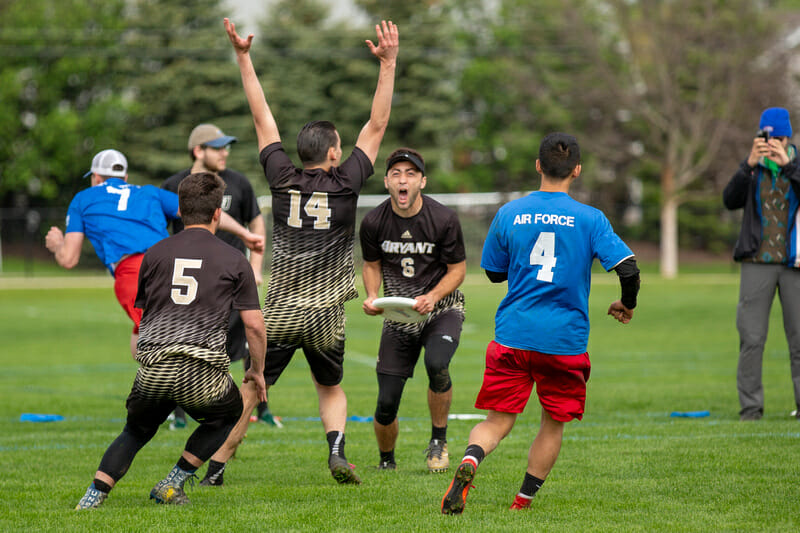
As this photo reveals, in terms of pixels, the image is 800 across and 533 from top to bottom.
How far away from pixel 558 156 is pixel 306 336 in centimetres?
194

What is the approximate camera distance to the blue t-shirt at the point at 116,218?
760 centimetres

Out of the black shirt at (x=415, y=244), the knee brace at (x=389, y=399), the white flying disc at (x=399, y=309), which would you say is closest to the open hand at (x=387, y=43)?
the black shirt at (x=415, y=244)

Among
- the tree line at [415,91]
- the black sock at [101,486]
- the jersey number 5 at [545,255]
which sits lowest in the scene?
the black sock at [101,486]

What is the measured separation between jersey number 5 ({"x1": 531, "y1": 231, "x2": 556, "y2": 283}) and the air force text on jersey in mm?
63

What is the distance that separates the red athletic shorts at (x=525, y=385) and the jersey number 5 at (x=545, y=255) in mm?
447

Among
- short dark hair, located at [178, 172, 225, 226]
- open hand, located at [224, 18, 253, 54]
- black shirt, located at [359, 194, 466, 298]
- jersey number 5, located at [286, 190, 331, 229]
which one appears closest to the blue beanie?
black shirt, located at [359, 194, 466, 298]

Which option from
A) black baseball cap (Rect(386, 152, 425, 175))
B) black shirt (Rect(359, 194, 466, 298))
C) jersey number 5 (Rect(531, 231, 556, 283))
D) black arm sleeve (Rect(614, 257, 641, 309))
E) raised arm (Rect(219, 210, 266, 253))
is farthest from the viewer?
raised arm (Rect(219, 210, 266, 253))

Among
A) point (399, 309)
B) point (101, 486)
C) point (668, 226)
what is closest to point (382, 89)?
point (399, 309)

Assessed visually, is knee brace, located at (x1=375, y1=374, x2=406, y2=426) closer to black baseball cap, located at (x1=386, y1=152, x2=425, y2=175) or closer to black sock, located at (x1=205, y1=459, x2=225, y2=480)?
black sock, located at (x1=205, y1=459, x2=225, y2=480)

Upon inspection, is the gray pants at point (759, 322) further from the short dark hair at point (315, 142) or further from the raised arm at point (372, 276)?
the short dark hair at point (315, 142)

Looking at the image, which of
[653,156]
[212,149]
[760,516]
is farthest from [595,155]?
[760,516]

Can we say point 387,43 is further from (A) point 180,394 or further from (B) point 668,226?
(B) point 668,226

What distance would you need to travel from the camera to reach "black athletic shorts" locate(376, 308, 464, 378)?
6.61m

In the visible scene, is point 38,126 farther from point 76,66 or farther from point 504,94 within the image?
point 504,94
